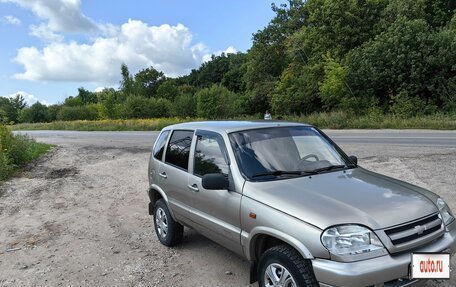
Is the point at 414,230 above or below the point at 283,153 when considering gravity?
below

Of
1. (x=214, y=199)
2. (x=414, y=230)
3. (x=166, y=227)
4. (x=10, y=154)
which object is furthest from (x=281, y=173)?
(x=10, y=154)

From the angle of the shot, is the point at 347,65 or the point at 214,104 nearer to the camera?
the point at 347,65

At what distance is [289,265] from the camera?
10.2 feet

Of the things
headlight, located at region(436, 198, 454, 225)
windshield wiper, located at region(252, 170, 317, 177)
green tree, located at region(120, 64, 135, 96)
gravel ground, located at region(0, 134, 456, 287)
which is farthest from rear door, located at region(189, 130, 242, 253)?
green tree, located at region(120, 64, 135, 96)

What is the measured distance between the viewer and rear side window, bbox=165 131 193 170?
4.92 meters

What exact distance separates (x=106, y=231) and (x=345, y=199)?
4.48 m

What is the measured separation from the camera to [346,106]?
31.0 meters

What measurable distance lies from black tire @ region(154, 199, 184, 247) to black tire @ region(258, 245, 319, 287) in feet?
6.92

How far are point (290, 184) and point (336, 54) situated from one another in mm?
34029

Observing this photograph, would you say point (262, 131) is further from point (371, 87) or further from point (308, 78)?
point (308, 78)

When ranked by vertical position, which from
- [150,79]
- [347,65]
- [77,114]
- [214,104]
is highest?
[150,79]

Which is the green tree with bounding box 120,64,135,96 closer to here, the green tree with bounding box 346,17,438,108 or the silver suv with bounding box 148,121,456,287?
the green tree with bounding box 346,17,438,108

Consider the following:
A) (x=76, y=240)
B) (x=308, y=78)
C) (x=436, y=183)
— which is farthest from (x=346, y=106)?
(x=76, y=240)

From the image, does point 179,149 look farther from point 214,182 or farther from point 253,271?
point 253,271
